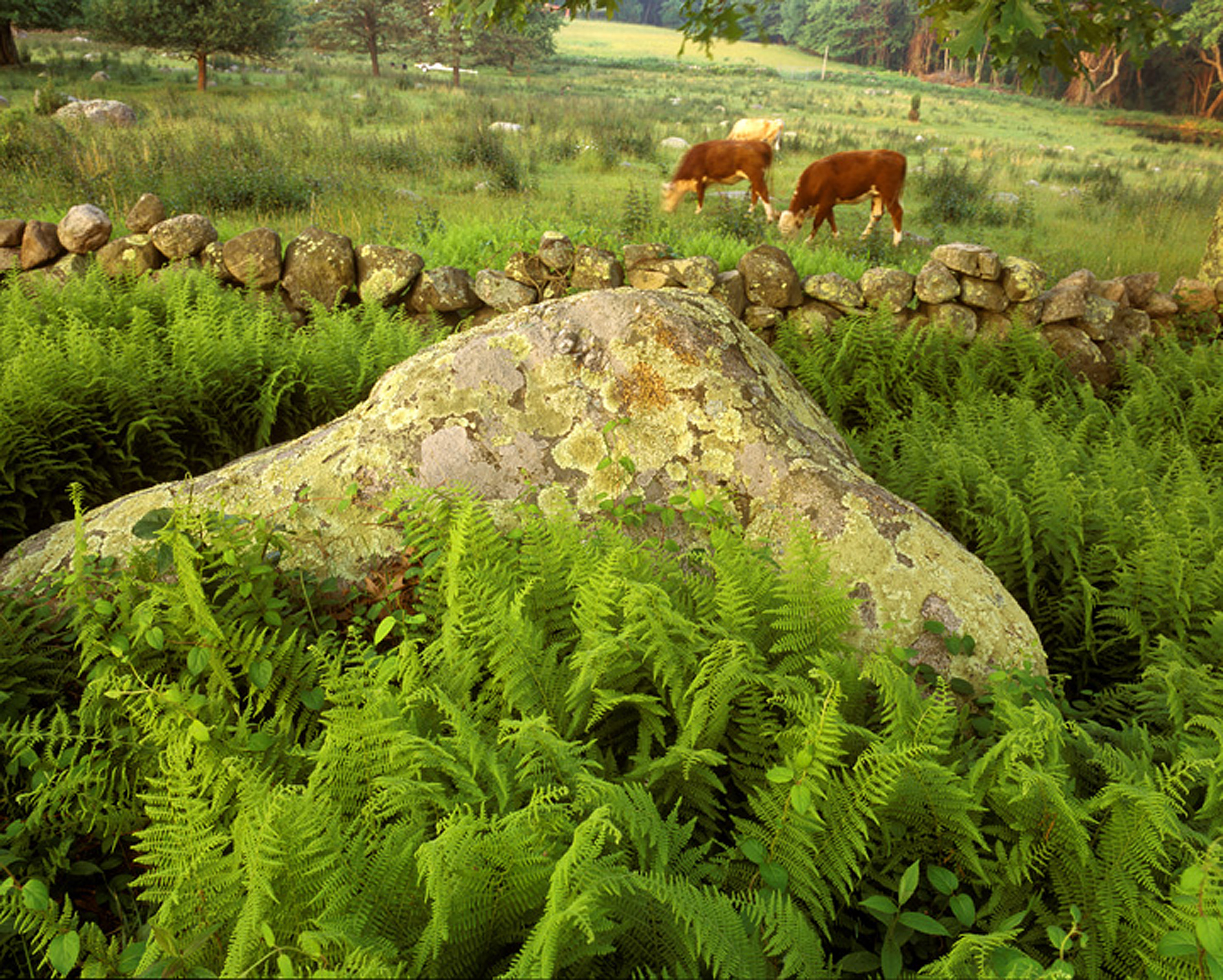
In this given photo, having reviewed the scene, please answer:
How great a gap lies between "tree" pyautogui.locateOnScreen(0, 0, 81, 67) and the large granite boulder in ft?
96.8

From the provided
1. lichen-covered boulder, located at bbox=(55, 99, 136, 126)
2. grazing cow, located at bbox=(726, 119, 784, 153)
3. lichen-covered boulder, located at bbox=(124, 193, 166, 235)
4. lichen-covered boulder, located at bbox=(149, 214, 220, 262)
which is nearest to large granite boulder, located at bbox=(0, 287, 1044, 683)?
lichen-covered boulder, located at bbox=(149, 214, 220, 262)

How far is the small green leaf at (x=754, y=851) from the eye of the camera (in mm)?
1875

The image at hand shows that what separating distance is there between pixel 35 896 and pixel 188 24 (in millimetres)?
30941

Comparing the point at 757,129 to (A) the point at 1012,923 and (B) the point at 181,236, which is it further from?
(A) the point at 1012,923

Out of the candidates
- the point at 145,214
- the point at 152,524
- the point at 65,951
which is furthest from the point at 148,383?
the point at 145,214

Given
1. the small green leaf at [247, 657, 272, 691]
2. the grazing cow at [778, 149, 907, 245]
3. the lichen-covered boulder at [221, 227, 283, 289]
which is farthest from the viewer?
the grazing cow at [778, 149, 907, 245]

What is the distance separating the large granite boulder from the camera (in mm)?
3070

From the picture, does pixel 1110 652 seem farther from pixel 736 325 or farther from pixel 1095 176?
pixel 1095 176

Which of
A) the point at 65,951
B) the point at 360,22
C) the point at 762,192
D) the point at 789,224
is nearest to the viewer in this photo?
the point at 65,951

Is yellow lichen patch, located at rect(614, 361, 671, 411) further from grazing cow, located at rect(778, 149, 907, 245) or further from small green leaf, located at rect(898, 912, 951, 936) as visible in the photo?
grazing cow, located at rect(778, 149, 907, 245)

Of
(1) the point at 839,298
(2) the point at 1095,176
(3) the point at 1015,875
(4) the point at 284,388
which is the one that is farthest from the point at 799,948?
(2) the point at 1095,176

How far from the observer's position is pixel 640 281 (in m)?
7.35

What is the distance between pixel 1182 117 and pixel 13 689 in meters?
49.6

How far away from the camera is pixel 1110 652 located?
359cm
